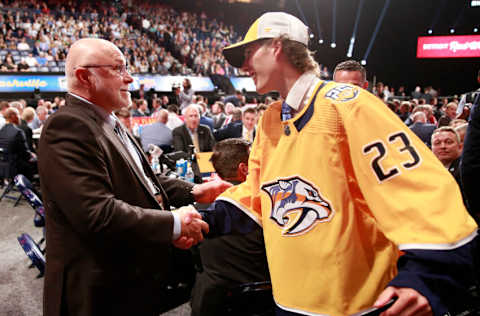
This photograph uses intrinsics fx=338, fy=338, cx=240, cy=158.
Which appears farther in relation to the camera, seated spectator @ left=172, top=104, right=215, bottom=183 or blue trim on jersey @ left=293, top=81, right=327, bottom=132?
seated spectator @ left=172, top=104, right=215, bottom=183

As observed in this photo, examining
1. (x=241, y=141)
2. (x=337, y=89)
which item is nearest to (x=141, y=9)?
(x=241, y=141)

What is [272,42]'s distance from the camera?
1.28 metres

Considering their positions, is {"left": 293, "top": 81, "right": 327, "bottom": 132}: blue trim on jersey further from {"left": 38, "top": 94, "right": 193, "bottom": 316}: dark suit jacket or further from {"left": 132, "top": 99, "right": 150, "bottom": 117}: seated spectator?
{"left": 132, "top": 99, "right": 150, "bottom": 117}: seated spectator

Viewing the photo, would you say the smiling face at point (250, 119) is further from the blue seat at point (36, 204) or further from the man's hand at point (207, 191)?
the man's hand at point (207, 191)

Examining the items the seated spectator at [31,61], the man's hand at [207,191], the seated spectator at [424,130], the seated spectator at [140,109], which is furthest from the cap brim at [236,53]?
the seated spectator at [31,61]

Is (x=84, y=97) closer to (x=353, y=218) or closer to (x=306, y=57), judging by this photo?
(x=306, y=57)

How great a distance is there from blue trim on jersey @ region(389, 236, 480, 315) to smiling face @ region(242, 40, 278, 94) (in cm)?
78

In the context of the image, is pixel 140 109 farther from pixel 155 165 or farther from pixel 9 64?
pixel 9 64

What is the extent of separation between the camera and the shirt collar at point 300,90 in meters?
1.20

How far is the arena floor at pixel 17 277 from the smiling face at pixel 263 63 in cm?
244

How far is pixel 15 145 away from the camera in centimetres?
563

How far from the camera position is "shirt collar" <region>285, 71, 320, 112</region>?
1.20 m

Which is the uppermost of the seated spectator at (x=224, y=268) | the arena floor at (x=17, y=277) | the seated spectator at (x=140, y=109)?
the seated spectator at (x=140, y=109)

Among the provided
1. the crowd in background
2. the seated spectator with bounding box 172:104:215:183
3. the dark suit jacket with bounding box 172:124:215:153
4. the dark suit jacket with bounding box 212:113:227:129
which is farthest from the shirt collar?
the crowd in background
